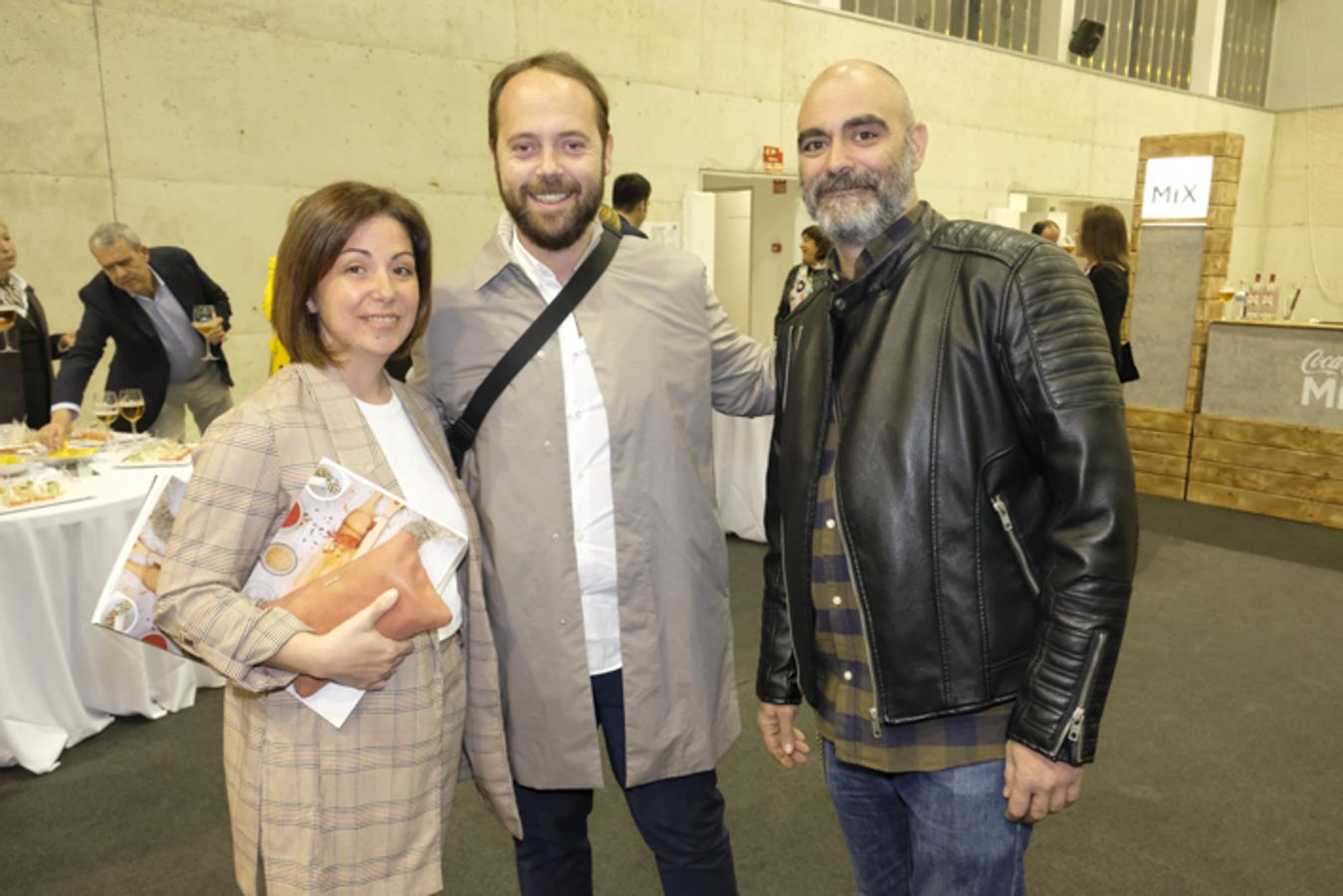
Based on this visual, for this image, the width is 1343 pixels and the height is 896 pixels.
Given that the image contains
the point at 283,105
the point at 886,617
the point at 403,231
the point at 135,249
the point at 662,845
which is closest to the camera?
the point at 886,617

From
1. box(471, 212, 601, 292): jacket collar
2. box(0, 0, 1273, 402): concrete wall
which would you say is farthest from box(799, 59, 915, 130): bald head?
box(0, 0, 1273, 402): concrete wall

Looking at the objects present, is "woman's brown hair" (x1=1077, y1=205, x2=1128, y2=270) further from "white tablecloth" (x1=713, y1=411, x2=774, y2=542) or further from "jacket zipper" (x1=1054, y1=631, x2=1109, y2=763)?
"jacket zipper" (x1=1054, y1=631, x2=1109, y2=763)

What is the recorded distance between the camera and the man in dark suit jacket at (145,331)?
4074mm

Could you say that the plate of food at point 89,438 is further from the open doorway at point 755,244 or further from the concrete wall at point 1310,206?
the concrete wall at point 1310,206

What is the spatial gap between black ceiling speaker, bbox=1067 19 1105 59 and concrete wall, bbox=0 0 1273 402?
3.12 m

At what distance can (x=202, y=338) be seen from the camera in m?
4.51

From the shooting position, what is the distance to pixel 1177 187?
243 inches

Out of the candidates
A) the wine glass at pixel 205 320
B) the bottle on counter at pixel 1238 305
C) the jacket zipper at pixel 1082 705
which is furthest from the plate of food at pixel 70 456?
the bottle on counter at pixel 1238 305

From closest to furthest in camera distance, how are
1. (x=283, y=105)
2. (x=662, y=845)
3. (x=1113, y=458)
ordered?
(x=1113, y=458) → (x=662, y=845) → (x=283, y=105)

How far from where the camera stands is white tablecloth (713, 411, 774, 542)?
201 inches

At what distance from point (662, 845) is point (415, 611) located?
2.43 feet

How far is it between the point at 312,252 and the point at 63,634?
2.55 m

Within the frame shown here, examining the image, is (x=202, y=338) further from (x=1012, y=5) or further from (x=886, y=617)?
(x=1012, y=5)

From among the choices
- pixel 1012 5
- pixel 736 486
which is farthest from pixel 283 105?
pixel 1012 5
